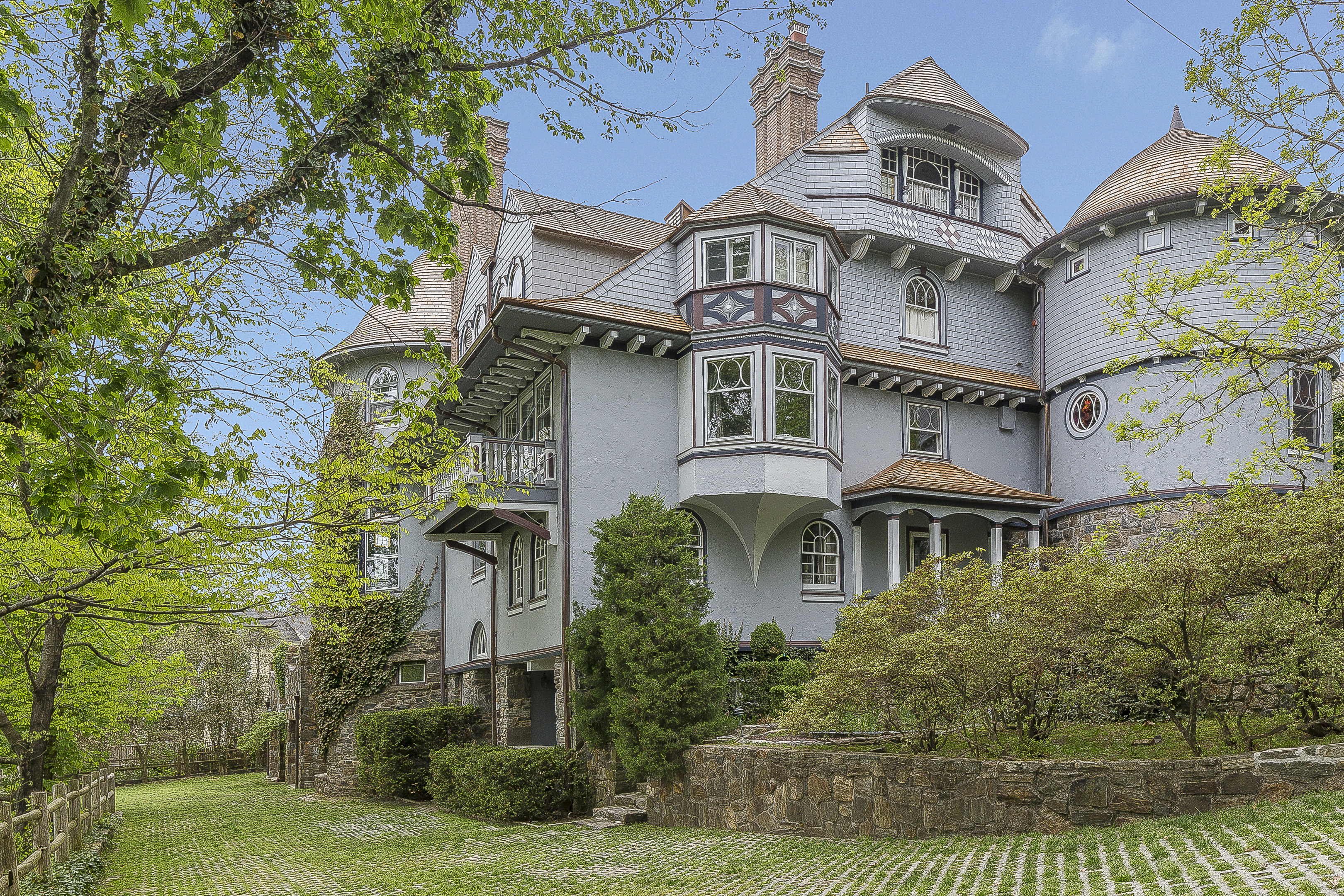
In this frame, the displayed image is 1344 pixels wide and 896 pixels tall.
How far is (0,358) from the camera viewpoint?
5.72 m

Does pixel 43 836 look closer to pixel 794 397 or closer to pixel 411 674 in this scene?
pixel 794 397

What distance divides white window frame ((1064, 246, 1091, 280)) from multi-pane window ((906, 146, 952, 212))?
8.74ft

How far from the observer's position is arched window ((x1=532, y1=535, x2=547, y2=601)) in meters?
17.8

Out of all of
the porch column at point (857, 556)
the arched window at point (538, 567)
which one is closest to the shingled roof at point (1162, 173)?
the porch column at point (857, 556)

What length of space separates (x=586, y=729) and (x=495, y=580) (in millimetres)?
6550

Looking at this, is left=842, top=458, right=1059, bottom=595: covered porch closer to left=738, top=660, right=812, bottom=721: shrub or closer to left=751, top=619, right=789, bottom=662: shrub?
left=751, top=619, right=789, bottom=662: shrub

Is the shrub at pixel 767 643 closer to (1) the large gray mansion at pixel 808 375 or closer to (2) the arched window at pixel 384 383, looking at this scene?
(1) the large gray mansion at pixel 808 375

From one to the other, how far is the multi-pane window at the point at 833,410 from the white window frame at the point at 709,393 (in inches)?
55.9

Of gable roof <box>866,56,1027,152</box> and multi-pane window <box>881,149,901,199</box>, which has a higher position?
gable roof <box>866,56,1027,152</box>

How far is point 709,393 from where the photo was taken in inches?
677

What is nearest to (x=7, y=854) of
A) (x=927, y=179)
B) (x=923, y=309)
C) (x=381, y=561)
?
(x=381, y=561)

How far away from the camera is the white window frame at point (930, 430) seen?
19.8 m

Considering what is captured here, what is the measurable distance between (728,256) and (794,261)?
1150 mm

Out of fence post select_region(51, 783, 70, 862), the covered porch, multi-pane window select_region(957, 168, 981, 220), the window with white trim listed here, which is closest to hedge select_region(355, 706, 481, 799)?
the window with white trim
